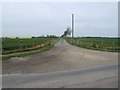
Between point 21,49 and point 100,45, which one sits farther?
point 100,45

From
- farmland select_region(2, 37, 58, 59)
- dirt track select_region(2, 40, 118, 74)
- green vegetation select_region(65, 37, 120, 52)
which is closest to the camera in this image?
dirt track select_region(2, 40, 118, 74)

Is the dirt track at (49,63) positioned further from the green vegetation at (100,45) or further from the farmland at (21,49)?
the green vegetation at (100,45)

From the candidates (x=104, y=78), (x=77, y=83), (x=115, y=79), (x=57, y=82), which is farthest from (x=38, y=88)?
(x=115, y=79)

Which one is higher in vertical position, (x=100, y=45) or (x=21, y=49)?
(x=100, y=45)

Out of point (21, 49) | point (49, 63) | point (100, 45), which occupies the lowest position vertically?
point (49, 63)

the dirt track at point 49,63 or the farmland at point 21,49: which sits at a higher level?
the farmland at point 21,49

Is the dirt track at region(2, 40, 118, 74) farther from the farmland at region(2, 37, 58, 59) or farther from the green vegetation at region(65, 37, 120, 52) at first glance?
the green vegetation at region(65, 37, 120, 52)

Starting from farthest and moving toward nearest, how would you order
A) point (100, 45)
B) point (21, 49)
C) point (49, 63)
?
point (100, 45) → point (21, 49) → point (49, 63)

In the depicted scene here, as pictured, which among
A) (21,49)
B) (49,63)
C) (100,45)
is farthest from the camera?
(100,45)

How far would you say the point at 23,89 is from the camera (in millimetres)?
3932

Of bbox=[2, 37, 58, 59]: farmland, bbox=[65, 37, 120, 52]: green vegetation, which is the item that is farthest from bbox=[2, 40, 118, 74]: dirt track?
bbox=[65, 37, 120, 52]: green vegetation

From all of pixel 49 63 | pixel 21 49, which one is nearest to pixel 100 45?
pixel 21 49

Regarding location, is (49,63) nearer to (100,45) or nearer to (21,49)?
(21,49)

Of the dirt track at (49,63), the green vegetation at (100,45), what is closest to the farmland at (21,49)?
the dirt track at (49,63)
